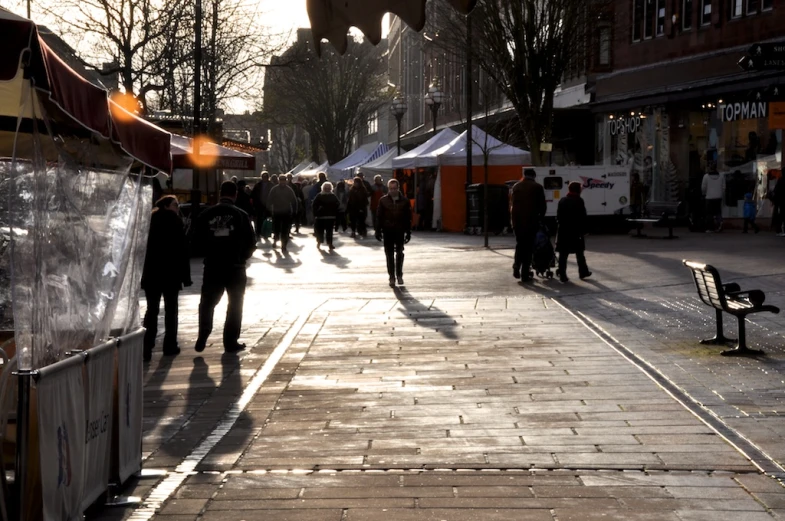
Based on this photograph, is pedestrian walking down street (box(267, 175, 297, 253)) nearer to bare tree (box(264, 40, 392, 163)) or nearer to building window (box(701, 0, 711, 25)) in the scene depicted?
building window (box(701, 0, 711, 25))

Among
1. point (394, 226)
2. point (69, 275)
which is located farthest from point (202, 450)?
point (394, 226)

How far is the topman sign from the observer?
1228 inches

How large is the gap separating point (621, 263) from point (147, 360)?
1196 centimetres

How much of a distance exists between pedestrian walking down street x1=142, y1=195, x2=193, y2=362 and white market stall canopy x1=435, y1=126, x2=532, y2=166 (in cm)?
2303

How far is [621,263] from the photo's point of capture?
2197 centimetres

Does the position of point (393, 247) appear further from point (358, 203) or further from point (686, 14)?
point (686, 14)

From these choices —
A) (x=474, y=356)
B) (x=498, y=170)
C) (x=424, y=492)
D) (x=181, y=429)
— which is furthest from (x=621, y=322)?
(x=498, y=170)

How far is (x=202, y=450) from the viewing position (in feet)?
24.4

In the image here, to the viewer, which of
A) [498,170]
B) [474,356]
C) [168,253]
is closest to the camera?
[474,356]

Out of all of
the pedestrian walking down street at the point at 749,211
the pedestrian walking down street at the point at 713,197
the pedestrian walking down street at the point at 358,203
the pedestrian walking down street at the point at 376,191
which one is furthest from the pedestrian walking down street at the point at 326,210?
the pedestrian walking down street at the point at 749,211

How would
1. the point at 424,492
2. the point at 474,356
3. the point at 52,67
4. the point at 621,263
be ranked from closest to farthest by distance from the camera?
the point at 52,67, the point at 424,492, the point at 474,356, the point at 621,263

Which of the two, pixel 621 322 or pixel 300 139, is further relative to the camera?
pixel 300 139

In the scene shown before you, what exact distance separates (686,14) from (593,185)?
760 cm

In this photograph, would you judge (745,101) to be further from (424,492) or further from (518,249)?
(424,492)
